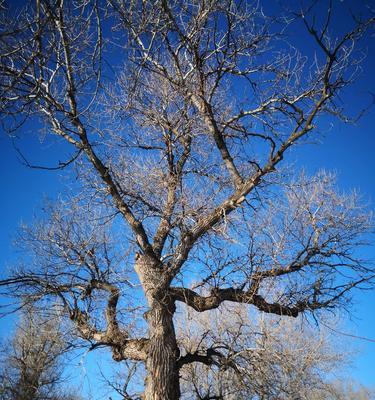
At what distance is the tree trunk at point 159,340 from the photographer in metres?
4.82

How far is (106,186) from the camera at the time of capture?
6.51 meters

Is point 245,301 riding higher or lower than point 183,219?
lower

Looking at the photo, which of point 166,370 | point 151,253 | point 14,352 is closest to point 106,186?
point 151,253

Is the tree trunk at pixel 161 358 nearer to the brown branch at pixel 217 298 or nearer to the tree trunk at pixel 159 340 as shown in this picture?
the tree trunk at pixel 159 340

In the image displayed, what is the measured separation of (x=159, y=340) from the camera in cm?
512

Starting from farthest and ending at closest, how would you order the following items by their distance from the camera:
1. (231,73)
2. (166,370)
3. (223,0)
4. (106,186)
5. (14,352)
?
(14,352)
(106,186)
(231,73)
(166,370)
(223,0)

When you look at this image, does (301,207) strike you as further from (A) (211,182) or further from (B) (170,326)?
(B) (170,326)

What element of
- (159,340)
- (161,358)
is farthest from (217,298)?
(161,358)

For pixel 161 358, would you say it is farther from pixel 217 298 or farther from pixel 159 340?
pixel 217 298

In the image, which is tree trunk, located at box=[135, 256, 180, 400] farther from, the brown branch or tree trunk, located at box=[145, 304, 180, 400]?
the brown branch

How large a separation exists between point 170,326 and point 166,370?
23.9 inches

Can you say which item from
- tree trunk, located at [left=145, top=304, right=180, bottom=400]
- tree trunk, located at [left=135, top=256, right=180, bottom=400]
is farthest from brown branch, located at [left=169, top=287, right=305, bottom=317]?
tree trunk, located at [left=145, top=304, right=180, bottom=400]

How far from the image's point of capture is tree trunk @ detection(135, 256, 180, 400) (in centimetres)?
482

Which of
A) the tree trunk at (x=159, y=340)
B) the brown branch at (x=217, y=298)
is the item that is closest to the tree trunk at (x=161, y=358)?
the tree trunk at (x=159, y=340)
